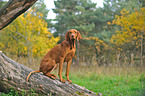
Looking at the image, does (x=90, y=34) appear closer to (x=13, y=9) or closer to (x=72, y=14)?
(x=72, y=14)

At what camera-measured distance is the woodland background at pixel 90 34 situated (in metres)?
12.0

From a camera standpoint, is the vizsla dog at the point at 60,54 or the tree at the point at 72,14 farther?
the tree at the point at 72,14

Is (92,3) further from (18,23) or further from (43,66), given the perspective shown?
(43,66)

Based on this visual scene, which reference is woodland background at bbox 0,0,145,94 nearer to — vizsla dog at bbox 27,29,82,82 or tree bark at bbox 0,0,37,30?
vizsla dog at bbox 27,29,82,82

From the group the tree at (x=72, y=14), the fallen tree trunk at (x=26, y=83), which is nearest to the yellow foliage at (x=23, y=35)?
the tree at (x=72, y=14)

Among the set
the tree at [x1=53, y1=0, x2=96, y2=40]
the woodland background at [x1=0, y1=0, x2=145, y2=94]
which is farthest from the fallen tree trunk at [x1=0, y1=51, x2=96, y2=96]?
Result: the tree at [x1=53, y1=0, x2=96, y2=40]

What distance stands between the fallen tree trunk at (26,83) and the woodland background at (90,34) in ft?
22.1

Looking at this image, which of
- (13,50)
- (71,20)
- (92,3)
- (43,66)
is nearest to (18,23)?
(13,50)

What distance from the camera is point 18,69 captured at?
3.81m

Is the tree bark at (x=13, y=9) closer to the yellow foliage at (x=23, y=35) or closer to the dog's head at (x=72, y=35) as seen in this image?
the dog's head at (x=72, y=35)

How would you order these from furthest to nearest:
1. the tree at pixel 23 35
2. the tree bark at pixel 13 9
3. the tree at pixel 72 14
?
the tree at pixel 72 14
the tree at pixel 23 35
the tree bark at pixel 13 9

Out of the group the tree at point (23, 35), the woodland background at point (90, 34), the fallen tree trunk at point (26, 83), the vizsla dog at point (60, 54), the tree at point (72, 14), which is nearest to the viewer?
the fallen tree trunk at point (26, 83)

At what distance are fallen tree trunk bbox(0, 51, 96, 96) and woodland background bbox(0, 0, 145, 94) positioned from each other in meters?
6.73

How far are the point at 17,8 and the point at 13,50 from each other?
12200 millimetres
